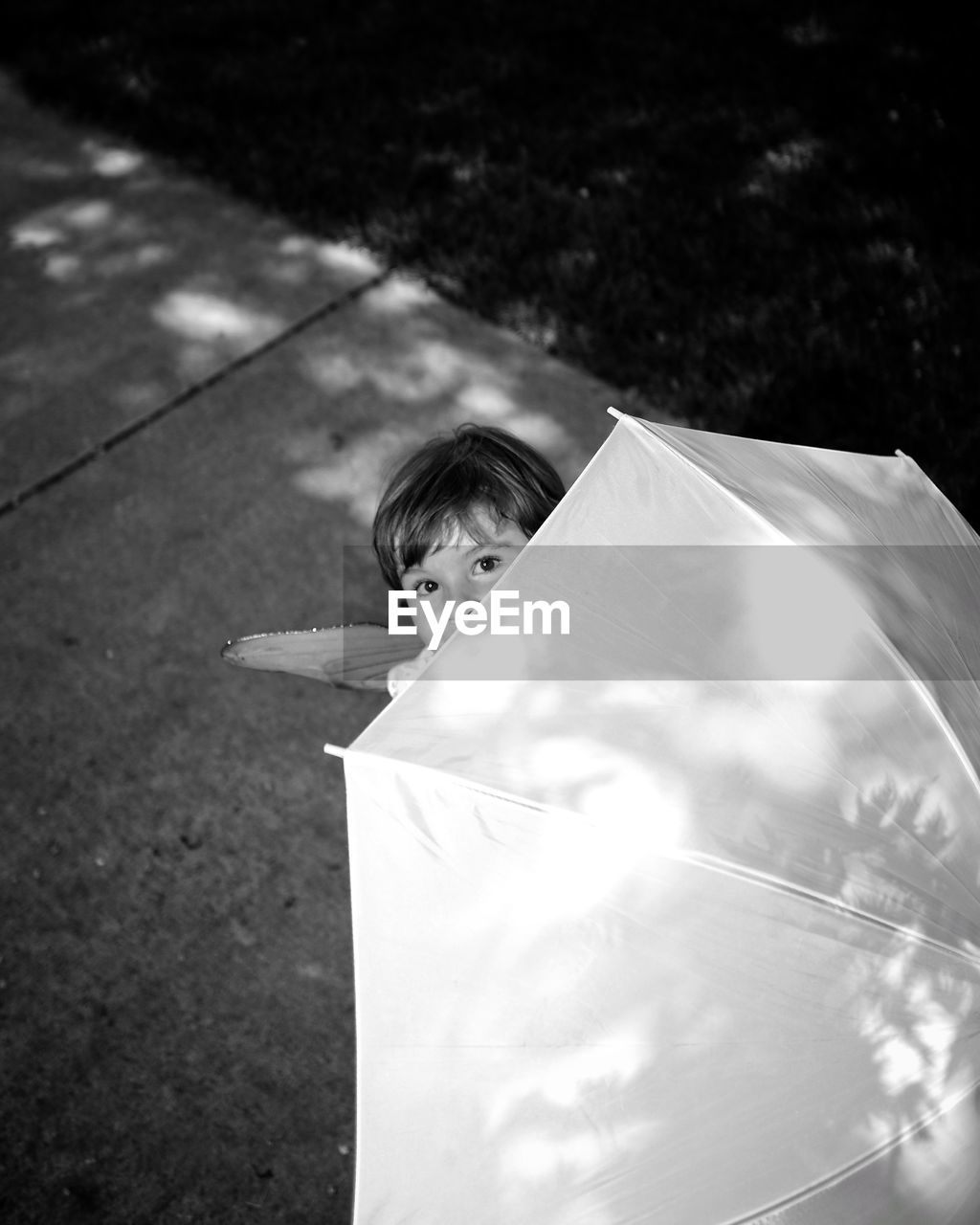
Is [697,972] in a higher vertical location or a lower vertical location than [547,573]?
lower

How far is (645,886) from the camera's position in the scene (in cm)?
167

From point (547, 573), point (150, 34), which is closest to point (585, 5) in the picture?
point (150, 34)

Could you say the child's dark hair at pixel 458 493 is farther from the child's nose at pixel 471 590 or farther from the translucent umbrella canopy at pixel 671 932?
the translucent umbrella canopy at pixel 671 932

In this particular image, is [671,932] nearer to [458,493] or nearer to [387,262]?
[458,493]

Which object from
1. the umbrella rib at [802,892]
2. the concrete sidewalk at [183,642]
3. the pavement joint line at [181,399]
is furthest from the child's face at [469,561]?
the pavement joint line at [181,399]

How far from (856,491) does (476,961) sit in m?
1.31

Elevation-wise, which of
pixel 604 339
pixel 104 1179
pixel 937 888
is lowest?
pixel 104 1179

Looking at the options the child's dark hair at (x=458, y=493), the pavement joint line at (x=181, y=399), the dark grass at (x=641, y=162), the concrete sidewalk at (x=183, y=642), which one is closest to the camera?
the concrete sidewalk at (x=183, y=642)

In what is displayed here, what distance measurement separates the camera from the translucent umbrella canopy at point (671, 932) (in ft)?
5.33

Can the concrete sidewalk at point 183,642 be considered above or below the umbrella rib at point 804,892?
below

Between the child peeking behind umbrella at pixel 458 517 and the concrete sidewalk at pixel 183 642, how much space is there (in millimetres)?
Answer: 659

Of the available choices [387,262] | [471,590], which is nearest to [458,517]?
[471,590]

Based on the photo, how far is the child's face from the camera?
2.73 meters

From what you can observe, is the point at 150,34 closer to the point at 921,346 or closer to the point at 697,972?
the point at 921,346
